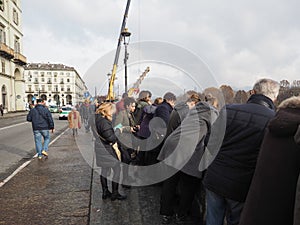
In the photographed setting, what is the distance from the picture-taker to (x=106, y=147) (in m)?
4.20

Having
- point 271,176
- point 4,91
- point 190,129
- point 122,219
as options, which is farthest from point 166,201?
point 4,91

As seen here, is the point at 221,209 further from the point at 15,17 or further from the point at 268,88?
the point at 15,17

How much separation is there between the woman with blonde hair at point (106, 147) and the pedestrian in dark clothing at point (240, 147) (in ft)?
6.88

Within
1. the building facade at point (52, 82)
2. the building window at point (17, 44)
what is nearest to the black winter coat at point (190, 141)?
the building window at point (17, 44)

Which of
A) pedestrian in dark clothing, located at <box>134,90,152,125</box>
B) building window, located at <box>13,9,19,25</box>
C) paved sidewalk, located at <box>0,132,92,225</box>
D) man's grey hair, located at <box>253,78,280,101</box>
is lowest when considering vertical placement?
paved sidewalk, located at <box>0,132,92,225</box>

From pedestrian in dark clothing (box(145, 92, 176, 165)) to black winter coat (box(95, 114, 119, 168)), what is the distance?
83cm

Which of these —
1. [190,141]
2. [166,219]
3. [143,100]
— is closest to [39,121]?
[143,100]

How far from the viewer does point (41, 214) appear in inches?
152

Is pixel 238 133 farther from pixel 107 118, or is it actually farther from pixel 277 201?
pixel 107 118

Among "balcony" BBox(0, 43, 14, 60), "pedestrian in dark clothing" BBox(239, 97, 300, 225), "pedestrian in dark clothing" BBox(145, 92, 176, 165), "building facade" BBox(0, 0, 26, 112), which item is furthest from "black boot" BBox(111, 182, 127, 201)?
"balcony" BBox(0, 43, 14, 60)

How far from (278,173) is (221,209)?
118 centimetres

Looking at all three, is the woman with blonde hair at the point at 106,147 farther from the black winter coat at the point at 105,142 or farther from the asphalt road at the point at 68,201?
the asphalt road at the point at 68,201

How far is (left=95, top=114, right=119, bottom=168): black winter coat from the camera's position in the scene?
4148 mm

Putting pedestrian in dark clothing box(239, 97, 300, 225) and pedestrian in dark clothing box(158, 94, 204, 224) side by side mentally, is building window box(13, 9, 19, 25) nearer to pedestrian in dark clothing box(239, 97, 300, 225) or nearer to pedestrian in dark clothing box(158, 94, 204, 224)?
pedestrian in dark clothing box(158, 94, 204, 224)
